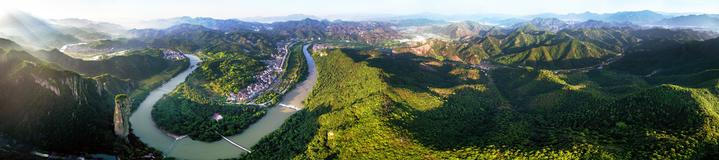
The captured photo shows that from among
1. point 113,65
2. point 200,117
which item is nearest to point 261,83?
point 200,117

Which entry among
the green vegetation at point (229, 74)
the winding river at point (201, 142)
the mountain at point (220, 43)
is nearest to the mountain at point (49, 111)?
the winding river at point (201, 142)

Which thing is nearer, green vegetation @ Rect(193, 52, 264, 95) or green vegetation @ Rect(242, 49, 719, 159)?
green vegetation @ Rect(242, 49, 719, 159)

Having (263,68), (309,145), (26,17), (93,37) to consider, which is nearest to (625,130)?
(309,145)

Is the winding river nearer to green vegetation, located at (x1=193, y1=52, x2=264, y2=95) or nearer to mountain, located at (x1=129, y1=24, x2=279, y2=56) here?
green vegetation, located at (x1=193, y1=52, x2=264, y2=95)

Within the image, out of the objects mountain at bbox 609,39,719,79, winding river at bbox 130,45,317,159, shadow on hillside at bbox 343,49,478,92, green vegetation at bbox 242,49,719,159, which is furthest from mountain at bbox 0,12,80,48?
mountain at bbox 609,39,719,79

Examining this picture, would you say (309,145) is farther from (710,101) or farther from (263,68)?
(263,68)

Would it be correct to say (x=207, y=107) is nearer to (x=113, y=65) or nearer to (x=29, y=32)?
(x=113, y=65)

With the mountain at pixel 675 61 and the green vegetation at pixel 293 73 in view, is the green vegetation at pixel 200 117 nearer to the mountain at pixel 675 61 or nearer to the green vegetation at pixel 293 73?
the green vegetation at pixel 293 73
